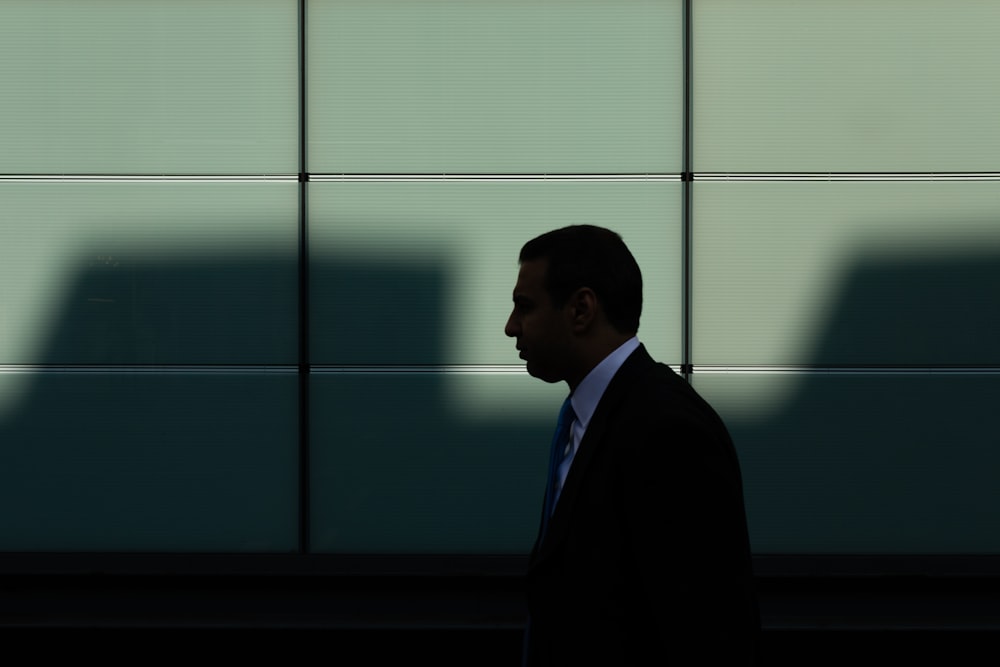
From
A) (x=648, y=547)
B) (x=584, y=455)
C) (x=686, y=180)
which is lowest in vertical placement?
(x=648, y=547)

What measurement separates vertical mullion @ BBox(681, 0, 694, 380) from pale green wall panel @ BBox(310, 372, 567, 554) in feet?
2.59

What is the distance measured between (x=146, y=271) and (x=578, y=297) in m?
4.26

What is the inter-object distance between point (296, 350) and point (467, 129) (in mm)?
1410

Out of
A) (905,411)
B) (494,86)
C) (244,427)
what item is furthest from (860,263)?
(244,427)

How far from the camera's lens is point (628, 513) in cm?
178

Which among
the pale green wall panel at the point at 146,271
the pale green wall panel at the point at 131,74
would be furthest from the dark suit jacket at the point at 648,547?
the pale green wall panel at the point at 131,74

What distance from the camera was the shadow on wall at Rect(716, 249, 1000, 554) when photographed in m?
5.84

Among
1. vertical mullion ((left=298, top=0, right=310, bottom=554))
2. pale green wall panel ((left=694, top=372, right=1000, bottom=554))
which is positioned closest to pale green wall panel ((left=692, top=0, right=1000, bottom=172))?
pale green wall panel ((left=694, top=372, right=1000, bottom=554))

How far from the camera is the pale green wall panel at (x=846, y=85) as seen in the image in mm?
5828

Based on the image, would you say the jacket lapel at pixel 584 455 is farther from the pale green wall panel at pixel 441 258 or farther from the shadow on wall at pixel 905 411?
the shadow on wall at pixel 905 411

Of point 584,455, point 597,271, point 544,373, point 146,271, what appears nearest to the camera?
point 584,455

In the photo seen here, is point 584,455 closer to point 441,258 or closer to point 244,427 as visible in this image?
point 441,258

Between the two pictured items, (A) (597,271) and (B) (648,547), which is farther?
(A) (597,271)

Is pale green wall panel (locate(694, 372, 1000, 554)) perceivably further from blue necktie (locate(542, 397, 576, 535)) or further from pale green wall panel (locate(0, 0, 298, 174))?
blue necktie (locate(542, 397, 576, 535))
